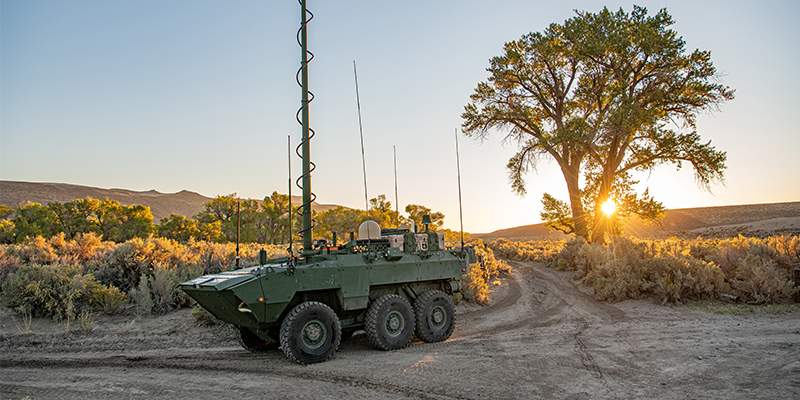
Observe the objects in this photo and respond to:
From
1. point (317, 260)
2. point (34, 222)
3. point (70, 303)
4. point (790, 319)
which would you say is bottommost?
point (790, 319)

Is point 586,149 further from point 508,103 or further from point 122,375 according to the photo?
point 122,375

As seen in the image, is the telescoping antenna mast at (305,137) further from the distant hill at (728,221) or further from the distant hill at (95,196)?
the distant hill at (95,196)

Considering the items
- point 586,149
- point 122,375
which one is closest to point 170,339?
point 122,375

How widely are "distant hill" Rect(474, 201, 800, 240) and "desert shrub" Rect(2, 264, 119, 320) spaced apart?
31.7 m

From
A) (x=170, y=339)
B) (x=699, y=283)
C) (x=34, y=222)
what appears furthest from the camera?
(x=34, y=222)

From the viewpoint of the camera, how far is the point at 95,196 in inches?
3086

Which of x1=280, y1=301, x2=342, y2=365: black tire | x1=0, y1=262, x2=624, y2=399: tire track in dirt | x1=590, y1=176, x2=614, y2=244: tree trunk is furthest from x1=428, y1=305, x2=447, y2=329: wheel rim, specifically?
x1=590, y1=176, x2=614, y2=244: tree trunk

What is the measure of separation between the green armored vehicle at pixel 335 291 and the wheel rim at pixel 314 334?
0.04 feet

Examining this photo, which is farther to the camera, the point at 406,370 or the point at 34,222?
the point at 34,222

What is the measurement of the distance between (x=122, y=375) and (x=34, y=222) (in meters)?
28.4

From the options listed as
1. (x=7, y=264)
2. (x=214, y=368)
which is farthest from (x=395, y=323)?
(x=7, y=264)

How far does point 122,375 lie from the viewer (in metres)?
6.83

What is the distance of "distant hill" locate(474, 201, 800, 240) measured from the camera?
142 ft

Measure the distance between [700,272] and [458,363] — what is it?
8146 millimetres
